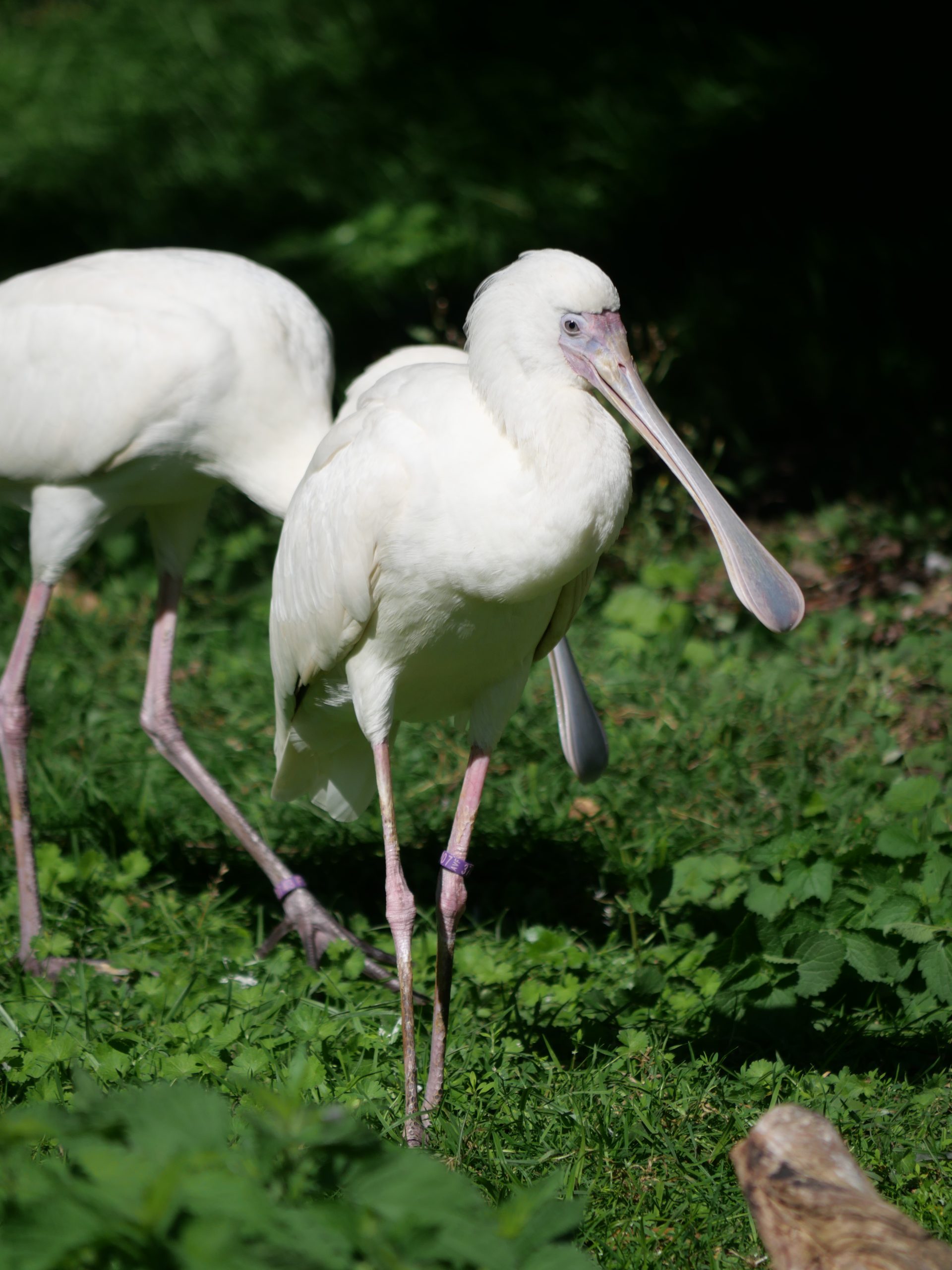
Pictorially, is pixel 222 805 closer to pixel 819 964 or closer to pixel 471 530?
pixel 471 530

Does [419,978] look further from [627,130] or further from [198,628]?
[627,130]

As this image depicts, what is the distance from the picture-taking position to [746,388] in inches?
264

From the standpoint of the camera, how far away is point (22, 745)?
13.9ft

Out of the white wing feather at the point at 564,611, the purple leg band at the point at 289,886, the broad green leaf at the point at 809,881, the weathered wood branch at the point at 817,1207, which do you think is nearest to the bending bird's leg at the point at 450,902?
the white wing feather at the point at 564,611

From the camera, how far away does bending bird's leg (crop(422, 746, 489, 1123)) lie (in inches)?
130

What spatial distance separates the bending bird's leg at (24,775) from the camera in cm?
388

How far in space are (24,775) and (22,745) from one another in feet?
0.32

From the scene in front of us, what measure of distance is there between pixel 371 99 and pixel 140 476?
6.73 m

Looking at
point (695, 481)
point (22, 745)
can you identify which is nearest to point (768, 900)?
point (695, 481)

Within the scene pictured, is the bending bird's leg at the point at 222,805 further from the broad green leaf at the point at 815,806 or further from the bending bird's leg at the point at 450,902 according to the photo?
the broad green leaf at the point at 815,806

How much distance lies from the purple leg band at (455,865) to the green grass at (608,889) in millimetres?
357

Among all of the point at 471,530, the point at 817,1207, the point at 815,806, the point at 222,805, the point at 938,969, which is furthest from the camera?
the point at 222,805

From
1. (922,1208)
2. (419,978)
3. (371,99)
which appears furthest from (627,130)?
(922,1208)

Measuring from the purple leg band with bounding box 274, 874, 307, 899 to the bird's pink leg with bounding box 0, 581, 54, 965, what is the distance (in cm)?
66
